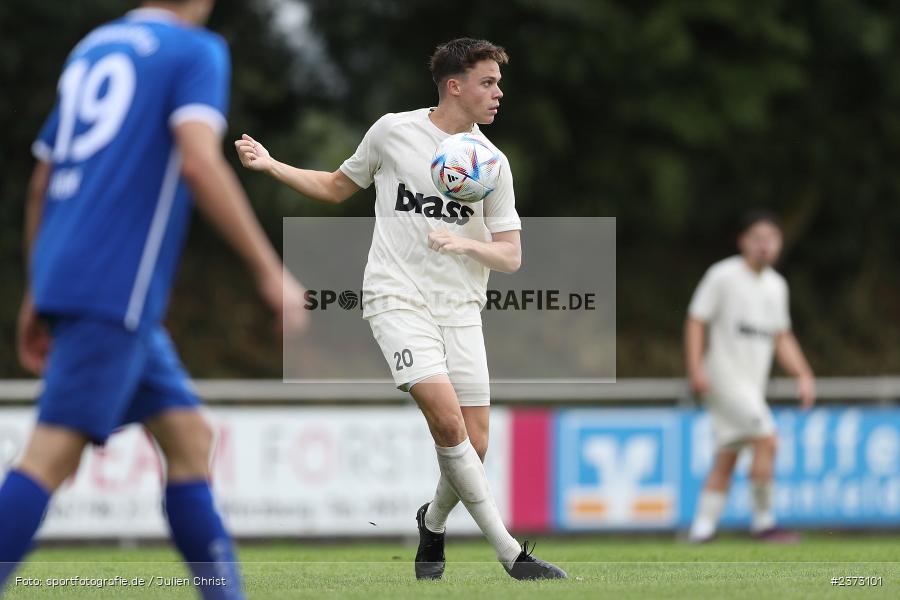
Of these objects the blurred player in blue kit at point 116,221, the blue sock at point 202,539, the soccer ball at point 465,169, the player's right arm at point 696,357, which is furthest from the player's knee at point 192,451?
the player's right arm at point 696,357

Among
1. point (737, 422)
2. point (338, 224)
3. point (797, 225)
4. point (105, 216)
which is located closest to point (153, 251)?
point (105, 216)

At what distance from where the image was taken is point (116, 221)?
141 inches

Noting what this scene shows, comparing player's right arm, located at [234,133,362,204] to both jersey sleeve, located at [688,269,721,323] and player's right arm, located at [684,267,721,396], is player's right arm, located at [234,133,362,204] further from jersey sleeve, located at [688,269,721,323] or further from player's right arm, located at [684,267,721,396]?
jersey sleeve, located at [688,269,721,323]

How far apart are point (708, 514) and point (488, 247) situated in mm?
5424

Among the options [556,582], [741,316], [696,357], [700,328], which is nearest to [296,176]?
[556,582]

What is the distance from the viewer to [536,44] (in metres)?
15.6

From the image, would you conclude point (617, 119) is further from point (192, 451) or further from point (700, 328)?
point (192, 451)

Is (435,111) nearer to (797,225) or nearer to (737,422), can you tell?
(737,422)

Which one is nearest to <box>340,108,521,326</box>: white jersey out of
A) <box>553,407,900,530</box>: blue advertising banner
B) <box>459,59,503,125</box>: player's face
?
<box>459,59,503,125</box>: player's face

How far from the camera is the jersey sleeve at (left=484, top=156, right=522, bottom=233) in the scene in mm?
5895

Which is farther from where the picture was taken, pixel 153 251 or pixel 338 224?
pixel 338 224

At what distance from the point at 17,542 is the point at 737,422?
302 inches

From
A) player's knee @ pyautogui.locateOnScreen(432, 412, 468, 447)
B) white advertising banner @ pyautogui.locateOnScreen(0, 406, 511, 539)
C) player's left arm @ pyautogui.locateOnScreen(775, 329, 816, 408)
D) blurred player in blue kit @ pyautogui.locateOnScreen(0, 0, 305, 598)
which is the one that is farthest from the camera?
white advertising banner @ pyautogui.locateOnScreen(0, 406, 511, 539)

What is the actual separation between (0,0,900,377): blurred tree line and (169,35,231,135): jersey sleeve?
11214 mm
